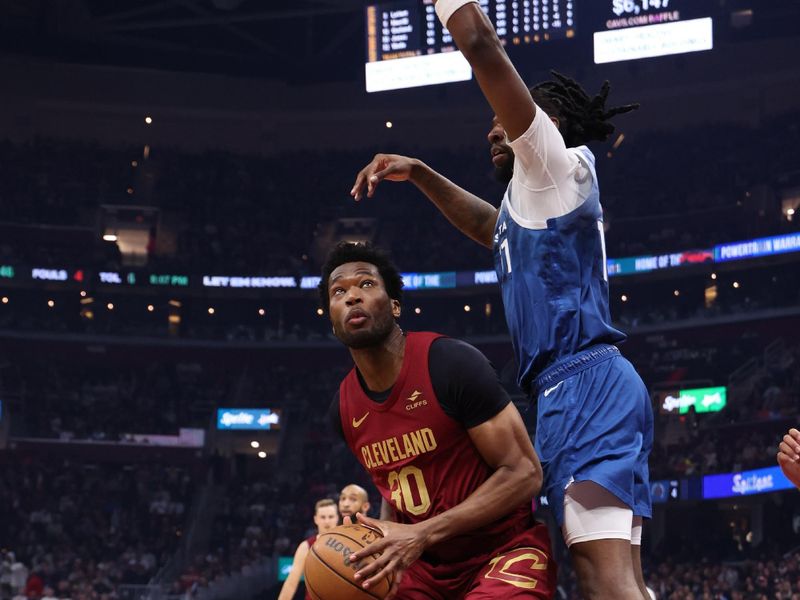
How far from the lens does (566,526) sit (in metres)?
3.88

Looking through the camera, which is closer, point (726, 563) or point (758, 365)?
point (726, 563)

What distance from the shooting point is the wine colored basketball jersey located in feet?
14.0

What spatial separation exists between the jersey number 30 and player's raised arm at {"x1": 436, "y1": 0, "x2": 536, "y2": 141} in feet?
4.67

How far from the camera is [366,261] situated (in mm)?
4523

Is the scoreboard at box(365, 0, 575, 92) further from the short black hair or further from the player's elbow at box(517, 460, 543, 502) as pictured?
the player's elbow at box(517, 460, 543, 502)

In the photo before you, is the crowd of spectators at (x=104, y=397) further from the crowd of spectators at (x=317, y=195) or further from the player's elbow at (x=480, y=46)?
the player's elbow at (x=480, y=46)

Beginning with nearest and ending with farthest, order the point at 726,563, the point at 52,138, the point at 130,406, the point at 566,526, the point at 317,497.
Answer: the point at 566,526
the point at 726,563
the point at 317,497
the point at 130,406
the point at 52,138

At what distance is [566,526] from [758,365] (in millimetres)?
29473

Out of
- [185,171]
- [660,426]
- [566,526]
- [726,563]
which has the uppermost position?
[185,171]

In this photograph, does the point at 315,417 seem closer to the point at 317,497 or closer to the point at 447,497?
the point at 317,497

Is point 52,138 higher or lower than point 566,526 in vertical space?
higher

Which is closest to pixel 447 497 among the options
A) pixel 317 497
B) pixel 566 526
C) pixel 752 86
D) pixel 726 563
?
pixel 566 526

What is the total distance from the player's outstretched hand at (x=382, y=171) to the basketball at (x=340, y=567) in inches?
54.7

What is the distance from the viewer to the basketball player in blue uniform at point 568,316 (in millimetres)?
3803
